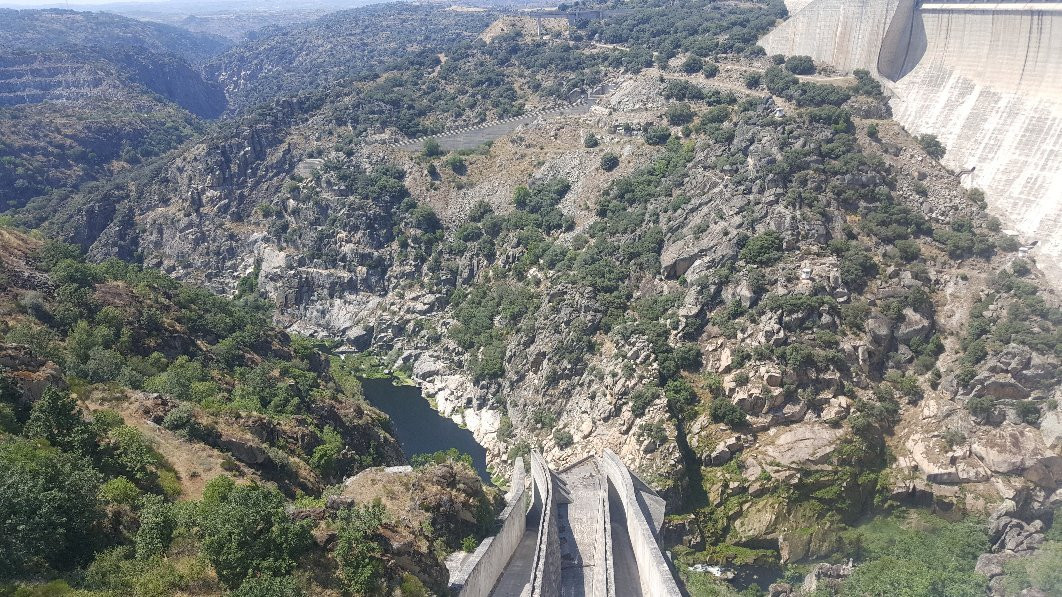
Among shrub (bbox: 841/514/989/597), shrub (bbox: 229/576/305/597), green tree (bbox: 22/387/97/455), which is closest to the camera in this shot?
shrub (bbox: 229/576/305/597)

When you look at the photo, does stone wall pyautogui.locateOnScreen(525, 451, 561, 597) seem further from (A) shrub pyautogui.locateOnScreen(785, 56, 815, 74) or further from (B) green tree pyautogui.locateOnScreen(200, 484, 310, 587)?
(A) shrub pyautogui.locateOnScreen(785, 56, 815, 74)

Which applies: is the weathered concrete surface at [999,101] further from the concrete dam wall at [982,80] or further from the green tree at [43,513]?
the green tree at [43,513]

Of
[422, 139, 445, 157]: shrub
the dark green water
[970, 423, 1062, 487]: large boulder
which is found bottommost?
the dark green water

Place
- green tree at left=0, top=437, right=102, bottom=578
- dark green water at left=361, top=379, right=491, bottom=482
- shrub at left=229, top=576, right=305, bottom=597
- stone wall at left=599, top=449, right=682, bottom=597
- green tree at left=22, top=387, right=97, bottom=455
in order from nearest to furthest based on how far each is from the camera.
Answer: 1. green tree at left=0, top=437, right=102, bottom=578
2. shrub at left=229, top=576, right=305, bottom=597
3. green tree at left=22, top=387, right=97, bottom=455
4. stone wall at left=599, top=449, right=682, bottom=597
5. dark green water at left=361, top=379, right=491, bottom=482

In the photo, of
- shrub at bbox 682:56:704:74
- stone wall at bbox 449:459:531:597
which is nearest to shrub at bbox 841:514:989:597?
stone wall at bbox 449:459:531:597

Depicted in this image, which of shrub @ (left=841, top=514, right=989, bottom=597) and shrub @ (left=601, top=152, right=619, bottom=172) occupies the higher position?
shrub @ (left=601, top=152, right=619, bottom=172)

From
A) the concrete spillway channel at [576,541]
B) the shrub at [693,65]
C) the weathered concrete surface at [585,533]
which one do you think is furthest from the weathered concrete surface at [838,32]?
the weathered concrete surface at [585,533]

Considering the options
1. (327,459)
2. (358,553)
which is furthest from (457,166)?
(358,553)

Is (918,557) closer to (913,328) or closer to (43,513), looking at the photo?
(913,328)
